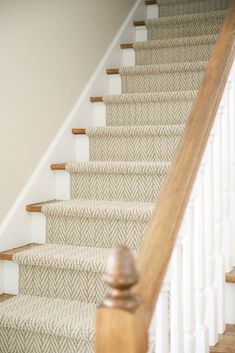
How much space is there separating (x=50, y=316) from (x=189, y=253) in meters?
0.71

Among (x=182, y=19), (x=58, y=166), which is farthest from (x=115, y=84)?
(x=58, y=166)

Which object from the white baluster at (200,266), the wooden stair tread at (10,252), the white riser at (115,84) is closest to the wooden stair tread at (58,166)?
the wooden stair tread at (10,252)

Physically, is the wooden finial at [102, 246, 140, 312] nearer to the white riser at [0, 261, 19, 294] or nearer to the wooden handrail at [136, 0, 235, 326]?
the wooden handrail at [136, 0, 235, 326]

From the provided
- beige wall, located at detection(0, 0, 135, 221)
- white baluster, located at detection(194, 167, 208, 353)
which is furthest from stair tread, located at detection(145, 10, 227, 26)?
white baluster, located at detection(194, 167, 208, 353)

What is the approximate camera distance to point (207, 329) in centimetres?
167

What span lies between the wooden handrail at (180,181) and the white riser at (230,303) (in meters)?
0.71

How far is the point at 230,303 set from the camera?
2.00 meters

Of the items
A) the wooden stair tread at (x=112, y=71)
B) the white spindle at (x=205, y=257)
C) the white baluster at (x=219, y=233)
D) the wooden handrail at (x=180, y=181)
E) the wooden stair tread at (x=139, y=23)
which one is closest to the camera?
the wooden handrail at (x=180, y=181)

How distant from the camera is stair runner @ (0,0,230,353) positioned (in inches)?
76.9

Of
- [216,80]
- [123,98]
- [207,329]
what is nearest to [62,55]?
[123,98]

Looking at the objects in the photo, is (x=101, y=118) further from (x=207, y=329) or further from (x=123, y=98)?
(x=207, y=329)

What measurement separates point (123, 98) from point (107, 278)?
2.20 metres

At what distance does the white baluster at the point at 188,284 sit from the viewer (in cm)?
147

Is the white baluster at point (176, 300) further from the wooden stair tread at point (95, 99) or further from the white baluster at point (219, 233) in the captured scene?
the wooden stair tread at point (95, 99)
